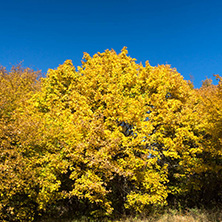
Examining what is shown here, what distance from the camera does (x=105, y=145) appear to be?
12.7 meters

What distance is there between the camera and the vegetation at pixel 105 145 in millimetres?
12781

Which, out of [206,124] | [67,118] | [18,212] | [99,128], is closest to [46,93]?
[67,118]

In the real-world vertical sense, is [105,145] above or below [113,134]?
below

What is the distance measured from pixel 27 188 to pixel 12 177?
131 centimetres

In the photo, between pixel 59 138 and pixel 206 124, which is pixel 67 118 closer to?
pixel 59 138

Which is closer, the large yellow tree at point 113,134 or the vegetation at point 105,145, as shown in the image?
the vegetation at point 105,145

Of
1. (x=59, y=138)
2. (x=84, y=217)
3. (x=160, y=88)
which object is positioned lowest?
(x=84, y=217)

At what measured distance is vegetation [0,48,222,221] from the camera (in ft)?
41.9

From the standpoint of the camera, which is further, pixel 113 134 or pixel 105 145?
pixel 113 134

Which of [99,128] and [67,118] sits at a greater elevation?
[67,118]

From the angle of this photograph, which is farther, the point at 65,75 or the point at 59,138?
the point at 65,75

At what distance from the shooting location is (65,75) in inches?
742

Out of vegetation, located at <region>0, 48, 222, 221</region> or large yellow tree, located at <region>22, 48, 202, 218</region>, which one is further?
large yellow tree, located at <region>22, 48, 202, 218</region>

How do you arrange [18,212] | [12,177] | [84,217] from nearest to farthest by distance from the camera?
[12,177] < [18,212] < [84,217]
